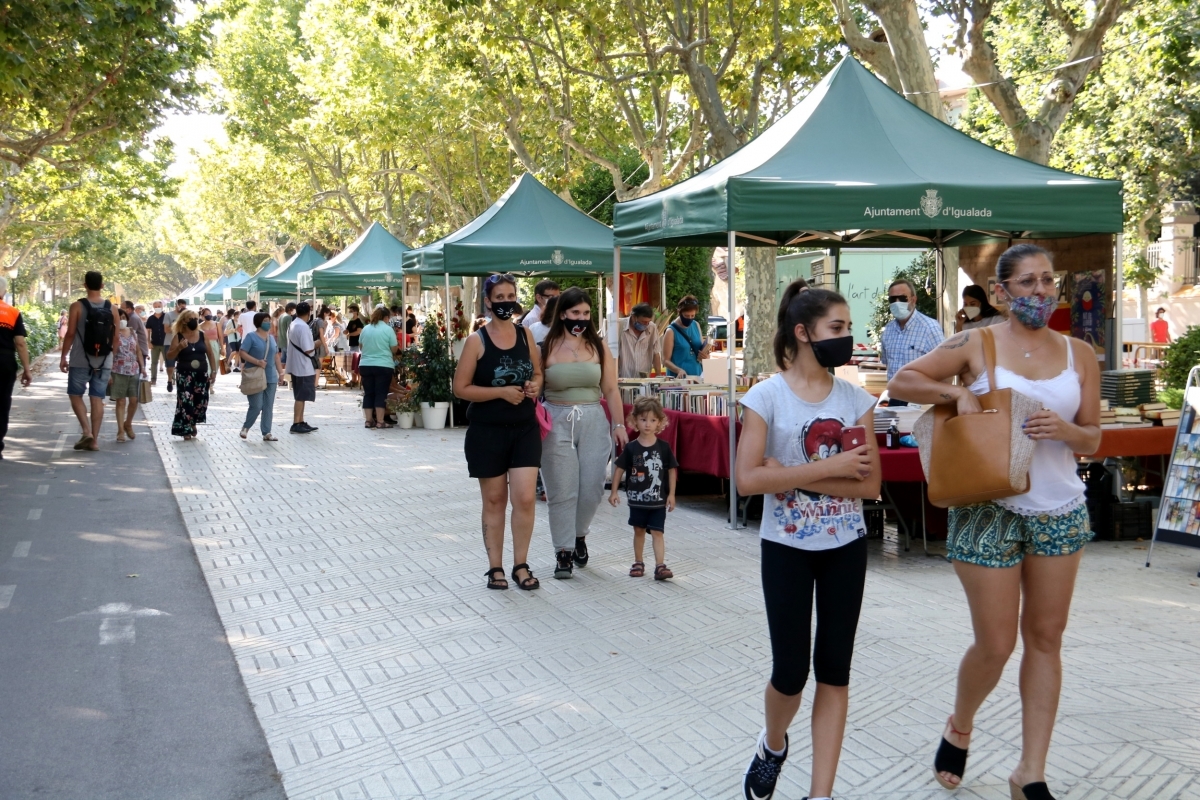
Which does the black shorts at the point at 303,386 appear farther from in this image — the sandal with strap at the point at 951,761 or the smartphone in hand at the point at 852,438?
the smartphone in hand at the point at 852,438

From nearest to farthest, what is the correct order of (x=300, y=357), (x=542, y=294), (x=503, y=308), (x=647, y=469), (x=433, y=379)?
(x=503, y=308) < (x=647, y=469) < (x=542, y=294) < (x=300, y=357) < (x=433, y=379)

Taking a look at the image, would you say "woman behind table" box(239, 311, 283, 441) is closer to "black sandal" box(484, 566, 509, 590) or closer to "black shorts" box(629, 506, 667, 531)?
"black sandal" box(484, 566, 509, 590)

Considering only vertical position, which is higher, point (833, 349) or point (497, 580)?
point (833, 349)

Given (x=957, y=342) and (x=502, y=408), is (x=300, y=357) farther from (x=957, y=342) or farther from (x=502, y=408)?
(x=957, y=342)

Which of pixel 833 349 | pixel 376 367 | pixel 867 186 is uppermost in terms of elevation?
pixel 867 186

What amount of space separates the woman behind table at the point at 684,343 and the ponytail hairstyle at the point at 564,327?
18.7 feet

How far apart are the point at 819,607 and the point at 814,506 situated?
328 millimetres

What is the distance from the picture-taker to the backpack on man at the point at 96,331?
1442 centimetres

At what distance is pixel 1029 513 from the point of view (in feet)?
12.6

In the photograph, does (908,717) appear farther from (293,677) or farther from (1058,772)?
(293,677)

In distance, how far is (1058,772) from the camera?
4383 mm

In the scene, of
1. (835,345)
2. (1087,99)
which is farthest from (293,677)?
(1087,99)

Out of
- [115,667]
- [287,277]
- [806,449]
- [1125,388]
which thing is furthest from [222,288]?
[806,449]

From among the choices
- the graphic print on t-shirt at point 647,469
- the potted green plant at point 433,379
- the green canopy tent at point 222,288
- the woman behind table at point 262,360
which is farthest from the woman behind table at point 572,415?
the green canopy tent at point 222,288
